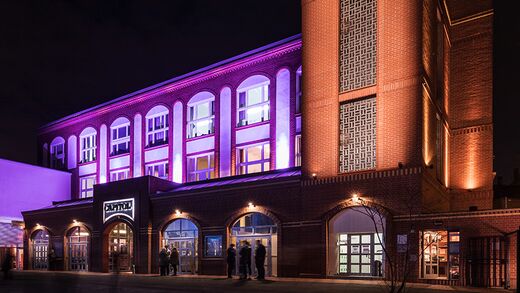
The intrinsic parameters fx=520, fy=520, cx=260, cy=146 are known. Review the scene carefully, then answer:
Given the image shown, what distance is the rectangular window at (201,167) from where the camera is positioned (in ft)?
111

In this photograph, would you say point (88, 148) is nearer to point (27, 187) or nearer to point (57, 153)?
point (57, 153)

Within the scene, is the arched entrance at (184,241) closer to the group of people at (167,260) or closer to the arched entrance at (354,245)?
the group of people at (167,260)

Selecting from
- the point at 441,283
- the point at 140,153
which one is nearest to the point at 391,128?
the point at 441,283

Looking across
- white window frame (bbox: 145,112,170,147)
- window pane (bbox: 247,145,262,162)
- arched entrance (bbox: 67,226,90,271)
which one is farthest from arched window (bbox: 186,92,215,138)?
arched entrance (bbox: 67,226,90,271)

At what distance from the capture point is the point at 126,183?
33.1 metres

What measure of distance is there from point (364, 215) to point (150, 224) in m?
14.0

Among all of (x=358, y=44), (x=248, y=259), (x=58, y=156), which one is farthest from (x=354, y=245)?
(x=58, y=156)

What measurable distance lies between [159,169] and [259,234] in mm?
13247

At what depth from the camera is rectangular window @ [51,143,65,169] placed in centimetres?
4556

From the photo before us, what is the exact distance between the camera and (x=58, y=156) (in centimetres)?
4600

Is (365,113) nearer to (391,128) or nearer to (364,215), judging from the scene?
(391,128)

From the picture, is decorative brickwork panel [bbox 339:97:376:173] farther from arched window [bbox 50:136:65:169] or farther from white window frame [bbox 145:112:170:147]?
arched window [bbox 50:136:65:169]

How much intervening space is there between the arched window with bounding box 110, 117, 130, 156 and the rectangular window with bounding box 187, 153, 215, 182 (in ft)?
22.7

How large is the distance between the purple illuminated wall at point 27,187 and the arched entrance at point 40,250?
3.14 meters
